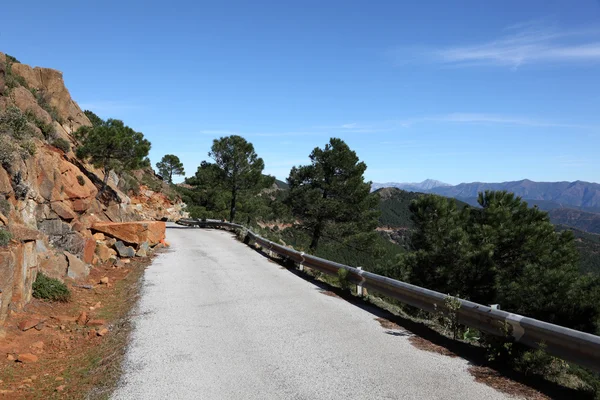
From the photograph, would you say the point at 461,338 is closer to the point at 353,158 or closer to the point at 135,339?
the point at 135,339

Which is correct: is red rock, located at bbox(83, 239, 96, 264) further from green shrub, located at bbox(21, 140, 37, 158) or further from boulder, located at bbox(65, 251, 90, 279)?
green shrub, located at bbox(21, 140, 37, 158)

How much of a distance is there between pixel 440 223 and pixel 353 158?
9388 mm

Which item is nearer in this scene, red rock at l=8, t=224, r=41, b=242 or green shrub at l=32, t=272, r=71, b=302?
red rock at l=8, t=224, r=41, b=242

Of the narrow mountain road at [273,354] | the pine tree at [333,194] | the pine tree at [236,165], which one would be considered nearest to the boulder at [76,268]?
the narrow mountain road at [273,354]

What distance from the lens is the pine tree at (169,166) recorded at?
2739 inches

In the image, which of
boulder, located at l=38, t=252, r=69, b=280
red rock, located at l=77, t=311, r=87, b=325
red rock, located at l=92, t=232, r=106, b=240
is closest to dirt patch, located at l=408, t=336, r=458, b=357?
red rock, located at l=77, t=311, r=87, b=325

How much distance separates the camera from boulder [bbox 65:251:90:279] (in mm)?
10539

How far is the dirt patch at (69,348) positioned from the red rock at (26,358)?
0.05m

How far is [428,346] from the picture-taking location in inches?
Answer: 247

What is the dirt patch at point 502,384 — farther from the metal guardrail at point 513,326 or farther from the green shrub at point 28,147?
the green shrub at point 28,147

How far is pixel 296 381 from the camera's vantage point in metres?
4.91

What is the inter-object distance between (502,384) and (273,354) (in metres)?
2.95

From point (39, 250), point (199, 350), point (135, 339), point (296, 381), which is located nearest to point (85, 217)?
point (39, 250)

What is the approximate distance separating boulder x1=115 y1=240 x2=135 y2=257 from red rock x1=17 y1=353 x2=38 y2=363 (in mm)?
9276
